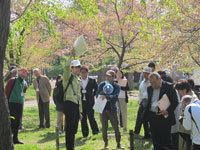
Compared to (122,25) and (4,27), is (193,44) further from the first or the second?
(4,27)

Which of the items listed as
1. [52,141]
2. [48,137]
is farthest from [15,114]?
[48,137]

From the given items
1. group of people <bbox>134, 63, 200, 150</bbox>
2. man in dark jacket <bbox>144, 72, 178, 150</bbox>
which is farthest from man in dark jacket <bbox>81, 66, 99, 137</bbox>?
man in dark jacket <bbox>144, 72, 178, 150</bbox>

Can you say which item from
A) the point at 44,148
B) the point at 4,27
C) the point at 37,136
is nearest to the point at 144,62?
the point at 37,136

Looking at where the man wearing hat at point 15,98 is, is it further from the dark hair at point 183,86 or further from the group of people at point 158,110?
the dark hair at point 183,86

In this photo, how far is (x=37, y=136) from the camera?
1048 centimetres

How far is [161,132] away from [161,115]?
0.33 m

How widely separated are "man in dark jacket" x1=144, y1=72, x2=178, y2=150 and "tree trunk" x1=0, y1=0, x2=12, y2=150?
2920 mm

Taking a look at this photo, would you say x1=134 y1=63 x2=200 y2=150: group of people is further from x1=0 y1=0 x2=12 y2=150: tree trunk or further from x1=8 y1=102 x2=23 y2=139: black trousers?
x1=8 y1=102 x2=23 y2=139: black trousers

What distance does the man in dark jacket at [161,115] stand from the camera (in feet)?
21.1

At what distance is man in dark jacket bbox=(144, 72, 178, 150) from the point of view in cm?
644

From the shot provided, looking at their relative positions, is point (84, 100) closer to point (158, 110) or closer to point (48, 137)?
point (48, 137)

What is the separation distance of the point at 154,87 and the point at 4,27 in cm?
315

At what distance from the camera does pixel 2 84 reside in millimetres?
6613

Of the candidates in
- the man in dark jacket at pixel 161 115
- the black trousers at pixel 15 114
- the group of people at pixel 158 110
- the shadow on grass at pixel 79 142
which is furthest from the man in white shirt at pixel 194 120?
the black trousers at pixel 15 114
